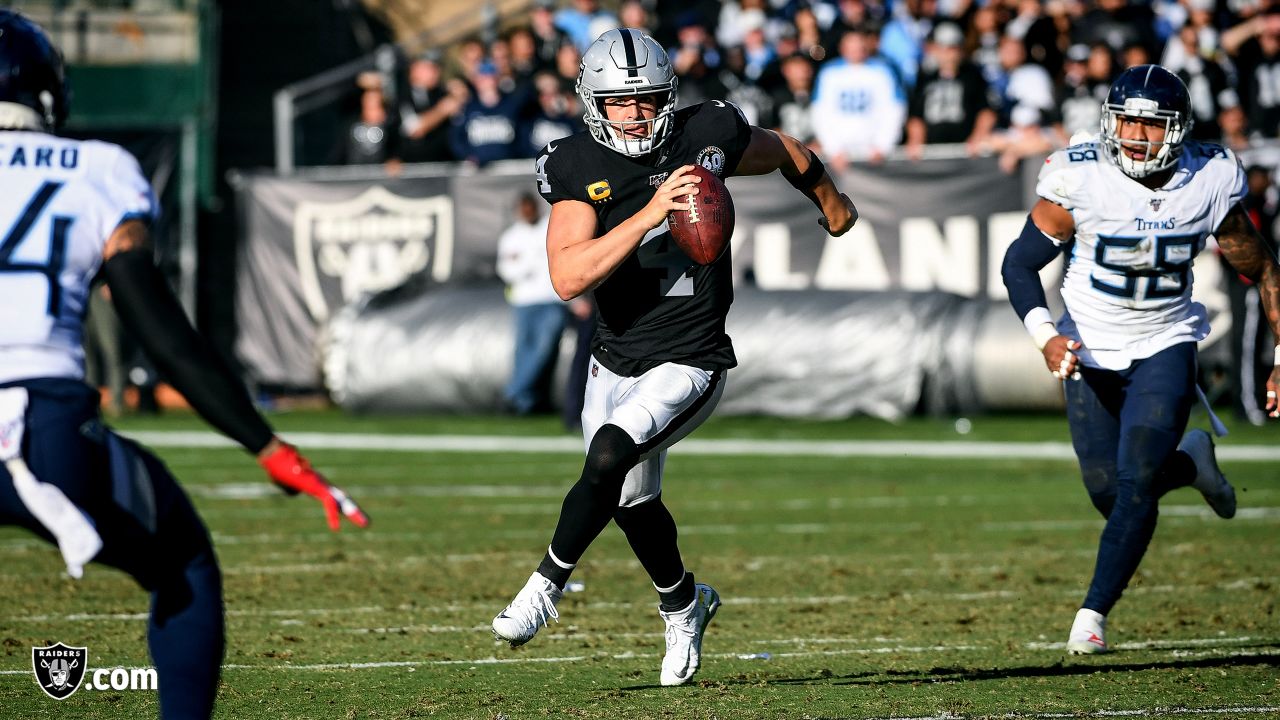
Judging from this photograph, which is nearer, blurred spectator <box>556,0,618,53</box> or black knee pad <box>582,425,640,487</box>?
black knee pad <box>582,425,640,487</box>

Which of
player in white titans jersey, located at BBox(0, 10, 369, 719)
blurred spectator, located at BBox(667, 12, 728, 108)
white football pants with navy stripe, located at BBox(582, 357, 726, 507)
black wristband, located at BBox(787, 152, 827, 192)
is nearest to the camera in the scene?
player in white titans jersey, located at BBox(0, 10, 369, 719)

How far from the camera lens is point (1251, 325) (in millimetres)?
12750

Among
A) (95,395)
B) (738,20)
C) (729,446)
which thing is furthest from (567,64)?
(95,395)

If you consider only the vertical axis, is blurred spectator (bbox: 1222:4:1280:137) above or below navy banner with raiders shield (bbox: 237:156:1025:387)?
above

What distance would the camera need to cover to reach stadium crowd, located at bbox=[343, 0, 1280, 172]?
14.9m

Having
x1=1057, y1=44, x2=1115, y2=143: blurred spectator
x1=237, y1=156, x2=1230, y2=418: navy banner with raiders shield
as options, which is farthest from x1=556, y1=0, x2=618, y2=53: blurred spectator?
x1=1057, y1=44, x2=1115, y2=143: blurred spectator

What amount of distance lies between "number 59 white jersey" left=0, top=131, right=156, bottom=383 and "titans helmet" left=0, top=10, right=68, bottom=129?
7 cm

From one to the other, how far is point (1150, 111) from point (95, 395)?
340 centimetres

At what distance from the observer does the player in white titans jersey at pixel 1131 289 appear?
5652 mm

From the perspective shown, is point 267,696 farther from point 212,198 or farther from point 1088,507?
point 212,198

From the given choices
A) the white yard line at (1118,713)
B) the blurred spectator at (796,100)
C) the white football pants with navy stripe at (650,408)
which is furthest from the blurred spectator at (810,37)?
the white yard line at (1118,713)

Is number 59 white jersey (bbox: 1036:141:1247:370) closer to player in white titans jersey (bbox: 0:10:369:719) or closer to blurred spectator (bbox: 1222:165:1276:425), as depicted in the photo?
player in white titans jersey (bbox: 0:10:369:719)

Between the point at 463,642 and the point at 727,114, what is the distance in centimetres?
189

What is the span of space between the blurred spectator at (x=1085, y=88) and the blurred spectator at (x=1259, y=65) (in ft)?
3.98
